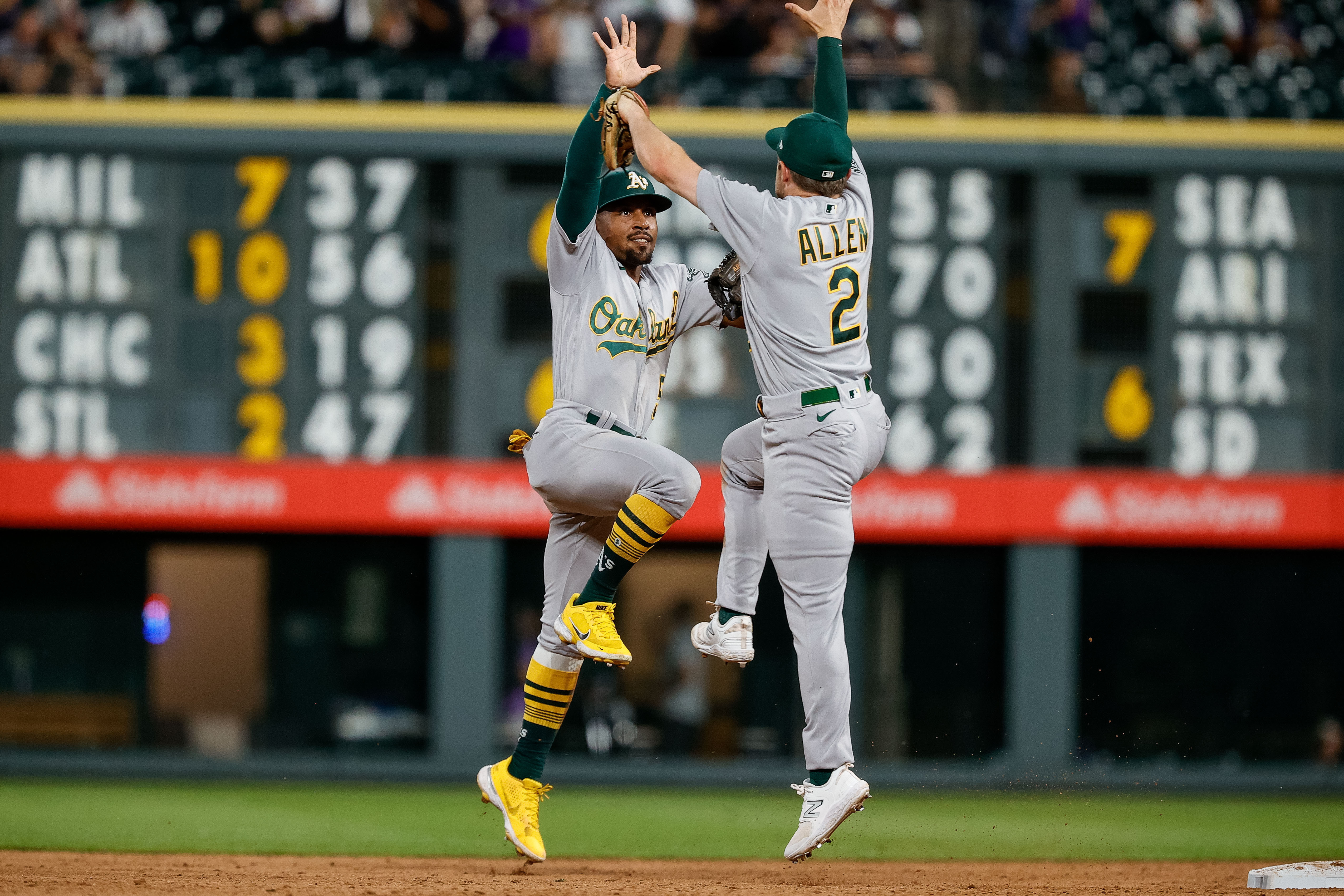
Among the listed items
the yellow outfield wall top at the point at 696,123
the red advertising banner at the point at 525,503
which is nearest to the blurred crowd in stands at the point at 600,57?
the yellow outfield wall top at the point at 696,123

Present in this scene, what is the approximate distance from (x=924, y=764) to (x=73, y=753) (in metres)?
6.44

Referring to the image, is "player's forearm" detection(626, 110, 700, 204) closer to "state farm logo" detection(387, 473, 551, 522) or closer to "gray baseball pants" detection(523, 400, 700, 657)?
"gray baseball pants" detection(523, 400, 700, 657)

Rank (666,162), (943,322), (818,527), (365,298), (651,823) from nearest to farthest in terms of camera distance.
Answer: (666,162) < (818,527) < (651,823) < (365,298) < (943,322)

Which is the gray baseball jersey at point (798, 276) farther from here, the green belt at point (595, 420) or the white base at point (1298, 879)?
the white base at point (1298, 879)

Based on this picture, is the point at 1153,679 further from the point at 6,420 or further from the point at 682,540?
the point at 6,420

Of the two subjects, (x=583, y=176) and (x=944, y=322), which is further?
(x=944, y=322)

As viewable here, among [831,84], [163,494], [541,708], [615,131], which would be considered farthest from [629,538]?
[163,494]

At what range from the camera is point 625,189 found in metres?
6.12

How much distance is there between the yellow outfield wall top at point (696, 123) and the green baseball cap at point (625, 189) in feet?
22.7

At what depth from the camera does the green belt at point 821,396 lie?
18.6 ft

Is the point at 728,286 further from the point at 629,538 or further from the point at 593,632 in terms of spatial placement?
the point at 593,632

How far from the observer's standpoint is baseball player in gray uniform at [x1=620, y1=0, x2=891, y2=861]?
5602mm

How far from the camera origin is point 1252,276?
12.9m

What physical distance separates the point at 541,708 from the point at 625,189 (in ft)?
6.17
